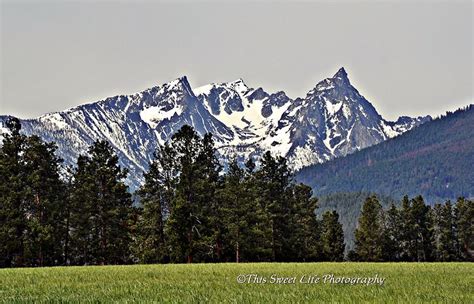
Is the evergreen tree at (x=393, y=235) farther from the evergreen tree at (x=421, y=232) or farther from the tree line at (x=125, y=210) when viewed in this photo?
the tree line at (x=125, y=210)

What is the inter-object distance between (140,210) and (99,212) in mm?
7227

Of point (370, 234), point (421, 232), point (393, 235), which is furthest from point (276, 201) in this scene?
point (421, 232)

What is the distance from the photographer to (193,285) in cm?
2120

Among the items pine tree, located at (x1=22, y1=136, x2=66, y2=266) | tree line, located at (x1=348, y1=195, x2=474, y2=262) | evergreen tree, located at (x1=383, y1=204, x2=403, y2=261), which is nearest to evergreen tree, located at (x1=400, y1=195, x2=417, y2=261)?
tree line, located at (x1=348, y1=195, x2=474, y2=262)

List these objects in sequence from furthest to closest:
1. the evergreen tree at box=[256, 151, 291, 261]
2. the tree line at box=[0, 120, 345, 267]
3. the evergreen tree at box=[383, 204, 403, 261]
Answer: the evergreen tree at box=[383, 204, 403, 261], the evergreen tree at box=[256, 151, 291, 261], the tree line at box=[0, 120, 345, 267]

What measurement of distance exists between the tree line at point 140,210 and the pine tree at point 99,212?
11cm

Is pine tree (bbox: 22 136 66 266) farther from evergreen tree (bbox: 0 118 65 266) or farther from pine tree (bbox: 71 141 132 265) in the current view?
pine tree (bbox: 71 141 132 265)

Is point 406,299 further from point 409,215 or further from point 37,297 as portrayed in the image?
point 409,215

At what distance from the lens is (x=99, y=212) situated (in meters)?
67.4

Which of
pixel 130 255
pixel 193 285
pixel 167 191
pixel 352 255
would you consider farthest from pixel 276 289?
pixel 352 255

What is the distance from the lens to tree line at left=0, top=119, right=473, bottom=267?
2411 inches

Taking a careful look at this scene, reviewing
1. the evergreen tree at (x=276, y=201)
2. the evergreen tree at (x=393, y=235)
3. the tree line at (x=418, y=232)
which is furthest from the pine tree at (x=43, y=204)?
the evergreen tree at (x=393, y=235)

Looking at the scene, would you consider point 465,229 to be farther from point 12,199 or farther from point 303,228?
point 12,199

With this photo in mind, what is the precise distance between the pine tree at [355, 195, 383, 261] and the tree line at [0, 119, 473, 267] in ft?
72.7
